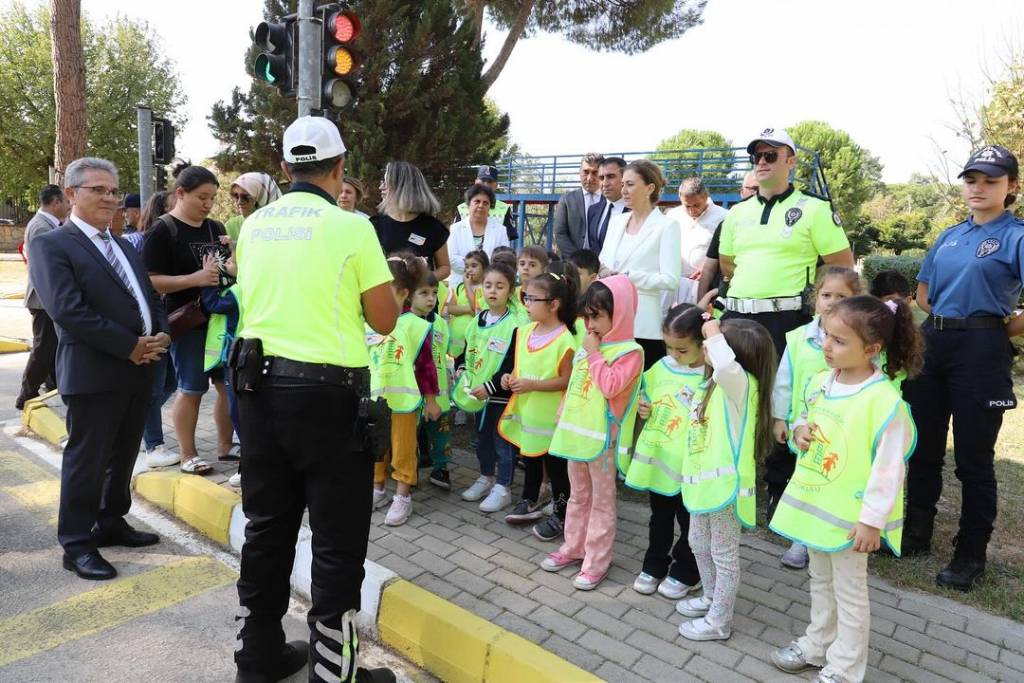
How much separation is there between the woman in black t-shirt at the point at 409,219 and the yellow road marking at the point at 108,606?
2.42m

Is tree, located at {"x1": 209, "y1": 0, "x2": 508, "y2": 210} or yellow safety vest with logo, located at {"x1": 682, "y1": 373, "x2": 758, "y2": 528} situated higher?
tree, located at {"x1": 209, "y1": 0, "x2": 508, "y2": 210}

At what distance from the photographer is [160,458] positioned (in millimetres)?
4930

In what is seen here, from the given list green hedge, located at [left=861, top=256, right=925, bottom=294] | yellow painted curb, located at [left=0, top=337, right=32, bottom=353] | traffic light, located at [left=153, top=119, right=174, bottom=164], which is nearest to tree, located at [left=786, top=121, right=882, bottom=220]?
green hedge, located at [left=861, top=256, right=925, bottom=294]

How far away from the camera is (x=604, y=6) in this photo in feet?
67.2

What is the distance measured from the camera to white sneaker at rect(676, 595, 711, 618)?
3.07 m

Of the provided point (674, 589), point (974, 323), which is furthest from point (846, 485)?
point (974, 323)

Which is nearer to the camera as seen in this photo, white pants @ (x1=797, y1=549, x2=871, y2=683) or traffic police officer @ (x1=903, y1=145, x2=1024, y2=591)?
white pants @ (x1=797, y1=549, x2=871, y2=683)

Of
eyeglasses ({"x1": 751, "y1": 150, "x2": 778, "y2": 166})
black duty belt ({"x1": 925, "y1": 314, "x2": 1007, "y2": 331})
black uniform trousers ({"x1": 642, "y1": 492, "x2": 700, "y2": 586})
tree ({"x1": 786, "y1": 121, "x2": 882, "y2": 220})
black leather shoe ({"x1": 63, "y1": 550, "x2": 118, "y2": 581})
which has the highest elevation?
tree ({"x1": 786, "y1": 121, "x2": 882, "y2": 220})

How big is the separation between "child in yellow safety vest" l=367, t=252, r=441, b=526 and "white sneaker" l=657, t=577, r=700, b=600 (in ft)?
5.32

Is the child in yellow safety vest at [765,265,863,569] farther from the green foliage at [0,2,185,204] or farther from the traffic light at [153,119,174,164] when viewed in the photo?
the green foliage at [0,2,185,204]

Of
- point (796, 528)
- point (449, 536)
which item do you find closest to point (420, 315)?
point (449, 536)

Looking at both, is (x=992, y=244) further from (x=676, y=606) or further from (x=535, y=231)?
(x=535, y=231)

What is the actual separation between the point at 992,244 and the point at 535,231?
836 inches

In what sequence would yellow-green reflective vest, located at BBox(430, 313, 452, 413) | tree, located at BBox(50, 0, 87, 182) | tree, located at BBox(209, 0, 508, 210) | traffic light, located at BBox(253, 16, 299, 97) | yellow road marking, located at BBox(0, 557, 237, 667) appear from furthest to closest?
1. tree, located at BBox(209, 0, 508, 210)
2. tree, located at BBox(50, 0, 87, 182)
3. traffic light, located at BBox(253, 16, 299, 97)
4. yellow-green reflective vest, located at BBox(430, 313, 452, 413)
5. yellow road marking, located at BBox(0, 557, 237, 667)
